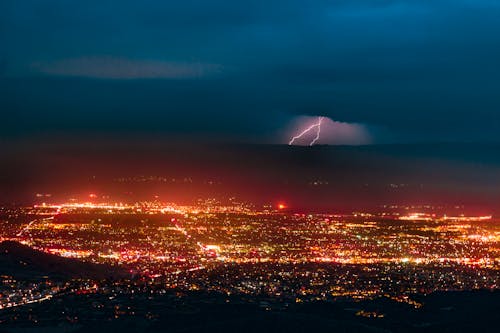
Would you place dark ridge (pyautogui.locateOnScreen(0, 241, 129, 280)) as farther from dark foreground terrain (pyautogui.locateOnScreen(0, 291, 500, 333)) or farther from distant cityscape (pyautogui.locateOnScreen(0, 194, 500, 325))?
dark foreground terrain (pyautogui.locateOnScreen(0, 291, 500, 333))

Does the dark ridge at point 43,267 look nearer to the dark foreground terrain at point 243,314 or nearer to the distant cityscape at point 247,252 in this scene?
the distant cityscape at point 247,252

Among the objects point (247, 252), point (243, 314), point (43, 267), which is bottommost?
point (243, 314)

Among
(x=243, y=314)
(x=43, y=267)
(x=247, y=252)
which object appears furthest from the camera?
(x=247, y=252)

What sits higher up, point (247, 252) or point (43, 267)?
point (247, 252)

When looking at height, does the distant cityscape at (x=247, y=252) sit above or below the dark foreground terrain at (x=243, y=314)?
above

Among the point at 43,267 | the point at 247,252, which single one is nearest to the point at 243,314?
the point at 43,267

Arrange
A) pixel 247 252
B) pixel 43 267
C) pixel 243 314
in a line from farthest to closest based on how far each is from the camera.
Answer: pixel 247 252 < pixel 43 267 < pixel 243 314

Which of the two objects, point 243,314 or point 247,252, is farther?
point 247,252

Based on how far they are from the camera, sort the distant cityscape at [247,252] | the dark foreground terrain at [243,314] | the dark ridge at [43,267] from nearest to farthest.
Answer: the dark foreground terrain at [243,314] → the distant cityscape at [247,252] → the dark ridge at [43,267]

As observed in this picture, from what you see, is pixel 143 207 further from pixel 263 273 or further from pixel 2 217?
pixel 263 273

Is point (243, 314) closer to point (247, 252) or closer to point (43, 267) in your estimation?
point (43, 267)

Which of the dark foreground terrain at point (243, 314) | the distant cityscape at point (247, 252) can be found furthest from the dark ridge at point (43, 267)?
the dark foreground terrain at point (243, 314)

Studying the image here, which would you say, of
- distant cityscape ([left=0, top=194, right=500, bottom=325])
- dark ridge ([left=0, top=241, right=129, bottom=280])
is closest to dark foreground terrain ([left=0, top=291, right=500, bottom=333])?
distant cityscape ([left=0, top=194, right=500, bottom=325])
